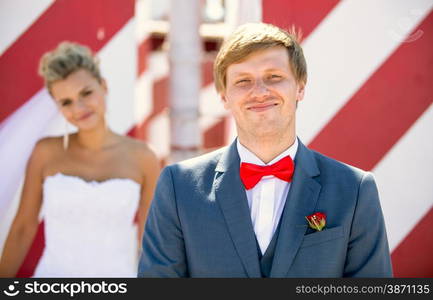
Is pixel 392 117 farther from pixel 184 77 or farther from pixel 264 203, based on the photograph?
pixel 184 77

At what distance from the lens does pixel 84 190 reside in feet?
7.89

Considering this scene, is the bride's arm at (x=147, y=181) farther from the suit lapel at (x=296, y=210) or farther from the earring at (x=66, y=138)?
the suit lapel at (x=296, y=210)

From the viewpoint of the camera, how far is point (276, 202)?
168 centimetres

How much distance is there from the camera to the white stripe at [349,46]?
76.2 inches

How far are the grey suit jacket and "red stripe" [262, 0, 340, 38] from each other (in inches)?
18.1

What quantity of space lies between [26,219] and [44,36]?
60cm

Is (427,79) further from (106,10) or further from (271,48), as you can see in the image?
(106,10)

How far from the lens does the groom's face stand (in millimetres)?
1611

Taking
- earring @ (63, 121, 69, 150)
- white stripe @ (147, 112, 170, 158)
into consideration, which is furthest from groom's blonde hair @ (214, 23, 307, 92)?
white stripe @ (147, 112, 170, 158)

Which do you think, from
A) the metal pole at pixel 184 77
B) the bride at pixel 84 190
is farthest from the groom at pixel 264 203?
the metal pole at pixel 184 77

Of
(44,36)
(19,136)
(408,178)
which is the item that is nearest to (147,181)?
(19,136)

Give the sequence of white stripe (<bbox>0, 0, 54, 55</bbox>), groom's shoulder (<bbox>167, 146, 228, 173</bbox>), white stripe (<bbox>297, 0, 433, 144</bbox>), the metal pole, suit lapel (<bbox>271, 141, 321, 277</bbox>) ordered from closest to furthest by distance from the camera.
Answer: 1. suit lapel (<bbox>271, 141, 321, 277</bbox>)
2. groom's shoulder (<bbox>167, 146, 228, 173</bbox>)
3. white stripe (<bbox>297, 0, 433, 144</bbox>)
4. white stripe (<bbox>0, 0, 54, 55</bbox>)
5. the metal pole

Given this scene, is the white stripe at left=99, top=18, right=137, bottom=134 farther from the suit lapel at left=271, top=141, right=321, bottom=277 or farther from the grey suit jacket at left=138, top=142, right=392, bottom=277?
the suit lapel at left=271, top=141, right=321, bottom=277

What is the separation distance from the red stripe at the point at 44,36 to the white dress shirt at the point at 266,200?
78cm
